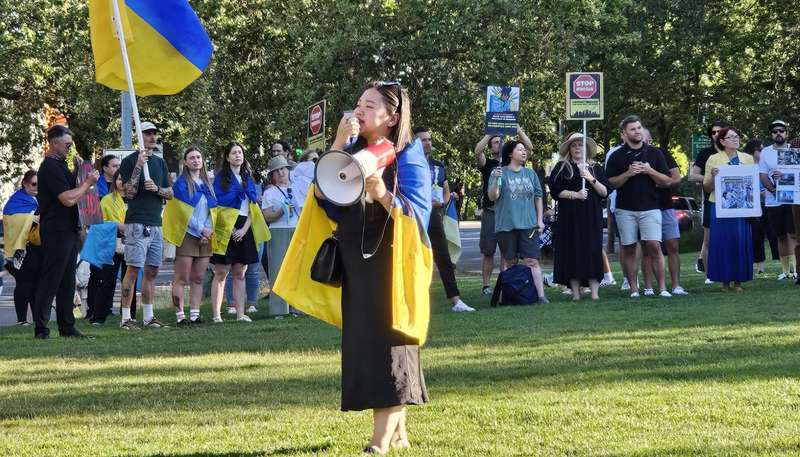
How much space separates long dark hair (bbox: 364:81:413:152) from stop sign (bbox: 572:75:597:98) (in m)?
11.0

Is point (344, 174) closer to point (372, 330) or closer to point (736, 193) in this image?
point (372, 330)

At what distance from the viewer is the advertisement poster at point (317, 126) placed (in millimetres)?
18922

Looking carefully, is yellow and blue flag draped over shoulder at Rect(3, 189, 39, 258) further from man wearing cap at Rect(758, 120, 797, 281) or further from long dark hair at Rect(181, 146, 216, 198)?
man wearing cap at Rect(758, 120, 797, 281)

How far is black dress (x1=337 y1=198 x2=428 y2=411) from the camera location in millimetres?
6121

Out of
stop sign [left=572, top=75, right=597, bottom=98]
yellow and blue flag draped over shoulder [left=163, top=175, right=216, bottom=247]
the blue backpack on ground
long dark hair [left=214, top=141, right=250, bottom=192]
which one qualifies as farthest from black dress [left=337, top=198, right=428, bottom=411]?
stop sign [left=572, top=75, right=597, bottom=98]

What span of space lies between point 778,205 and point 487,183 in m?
4.32

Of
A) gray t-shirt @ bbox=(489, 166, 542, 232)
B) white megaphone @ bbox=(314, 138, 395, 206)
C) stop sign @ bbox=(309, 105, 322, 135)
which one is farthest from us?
stop sign @ bbox=(309, 105, 322, 135)

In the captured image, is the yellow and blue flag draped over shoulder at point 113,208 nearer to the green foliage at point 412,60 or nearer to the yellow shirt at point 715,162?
the yellow shirt at point 715,162

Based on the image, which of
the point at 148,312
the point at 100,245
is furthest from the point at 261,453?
the point at 100,245

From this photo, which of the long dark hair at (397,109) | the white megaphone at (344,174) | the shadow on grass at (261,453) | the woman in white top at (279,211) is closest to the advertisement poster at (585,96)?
the woman in white top at (279,211)

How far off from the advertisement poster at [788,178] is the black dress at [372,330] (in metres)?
11.6

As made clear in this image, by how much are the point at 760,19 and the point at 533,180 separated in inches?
868

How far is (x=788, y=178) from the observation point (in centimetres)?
1675

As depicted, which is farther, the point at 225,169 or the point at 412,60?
the point at 412,60
